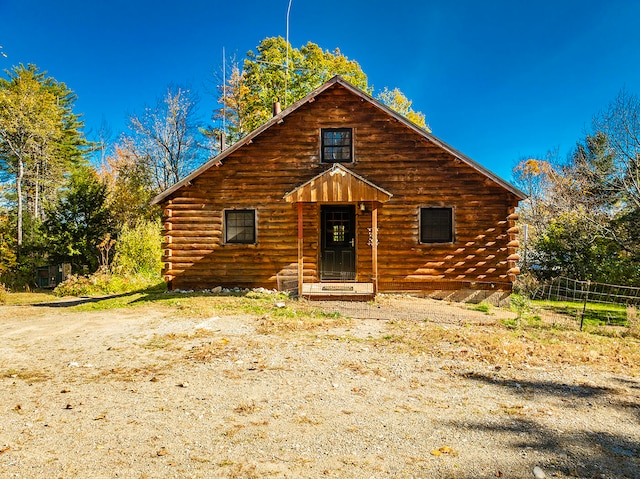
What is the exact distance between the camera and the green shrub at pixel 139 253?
21234mm

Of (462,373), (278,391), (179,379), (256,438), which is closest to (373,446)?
(256,438)

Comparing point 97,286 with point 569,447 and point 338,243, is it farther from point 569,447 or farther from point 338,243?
point 569,447

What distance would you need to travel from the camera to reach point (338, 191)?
1245cm

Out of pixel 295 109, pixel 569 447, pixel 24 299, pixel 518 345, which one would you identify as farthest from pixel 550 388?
pixel 24 299

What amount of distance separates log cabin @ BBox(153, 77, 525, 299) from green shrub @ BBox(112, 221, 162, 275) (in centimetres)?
800

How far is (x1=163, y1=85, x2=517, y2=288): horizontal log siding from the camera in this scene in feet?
45.8

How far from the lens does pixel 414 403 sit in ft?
16.0

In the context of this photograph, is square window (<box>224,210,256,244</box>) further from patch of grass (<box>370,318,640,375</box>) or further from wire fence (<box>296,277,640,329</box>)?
patch of grass (<box>370,318,640,375</box>)

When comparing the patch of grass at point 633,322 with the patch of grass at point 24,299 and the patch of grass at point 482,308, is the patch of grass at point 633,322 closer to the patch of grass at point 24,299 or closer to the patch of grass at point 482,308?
the patch of grass at point 482,308

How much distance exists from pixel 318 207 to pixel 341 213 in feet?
2.97

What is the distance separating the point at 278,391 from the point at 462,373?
2.77 meters

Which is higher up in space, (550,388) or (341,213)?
(341,213)

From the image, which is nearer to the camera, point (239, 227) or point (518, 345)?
point (518, 345)

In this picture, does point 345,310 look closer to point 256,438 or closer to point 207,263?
point 207,263
